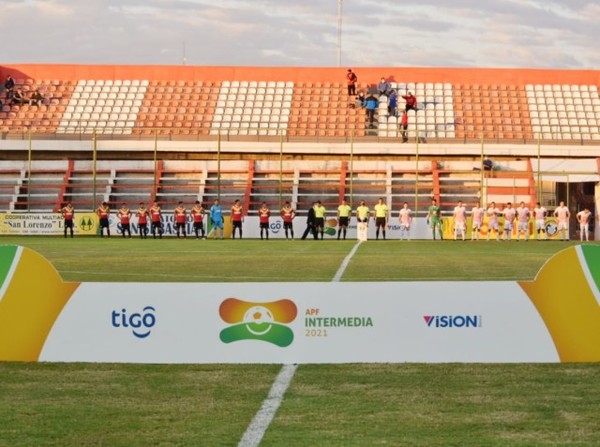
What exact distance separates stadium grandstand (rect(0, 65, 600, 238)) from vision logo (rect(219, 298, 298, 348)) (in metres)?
40.2

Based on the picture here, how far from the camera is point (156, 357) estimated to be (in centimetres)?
1052

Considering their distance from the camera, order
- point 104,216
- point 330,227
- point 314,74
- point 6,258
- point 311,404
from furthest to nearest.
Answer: point 314,74
point 330,227
point 104,216
point 6,258
point 311,404

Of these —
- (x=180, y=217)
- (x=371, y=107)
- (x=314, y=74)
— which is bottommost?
(x=180, y=217)

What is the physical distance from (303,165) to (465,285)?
4509 centimetres

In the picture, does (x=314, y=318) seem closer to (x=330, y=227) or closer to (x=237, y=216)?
(x=237, y=216)

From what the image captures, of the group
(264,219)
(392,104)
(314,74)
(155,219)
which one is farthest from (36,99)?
(264,219)

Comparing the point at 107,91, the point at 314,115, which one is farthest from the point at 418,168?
the point at 107,91

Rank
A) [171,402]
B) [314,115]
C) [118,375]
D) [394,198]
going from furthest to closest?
[314,115], [394,198], [118,375], [171,402]

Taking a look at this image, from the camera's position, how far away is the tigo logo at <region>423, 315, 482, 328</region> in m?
10.3

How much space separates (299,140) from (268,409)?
4719 cm

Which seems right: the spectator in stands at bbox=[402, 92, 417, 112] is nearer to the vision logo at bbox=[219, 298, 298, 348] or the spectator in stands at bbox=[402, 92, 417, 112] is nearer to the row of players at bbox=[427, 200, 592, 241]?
the row of players at bbox=[427, 200, 592, 241]

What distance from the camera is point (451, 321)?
10.3 m

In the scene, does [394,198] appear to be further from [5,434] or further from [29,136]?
[5,434]

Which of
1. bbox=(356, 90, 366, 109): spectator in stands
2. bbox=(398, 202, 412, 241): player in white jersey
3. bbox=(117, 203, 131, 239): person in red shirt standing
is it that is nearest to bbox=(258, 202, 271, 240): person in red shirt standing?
bbox=(398, 202, 412, 241): player in white jersey
